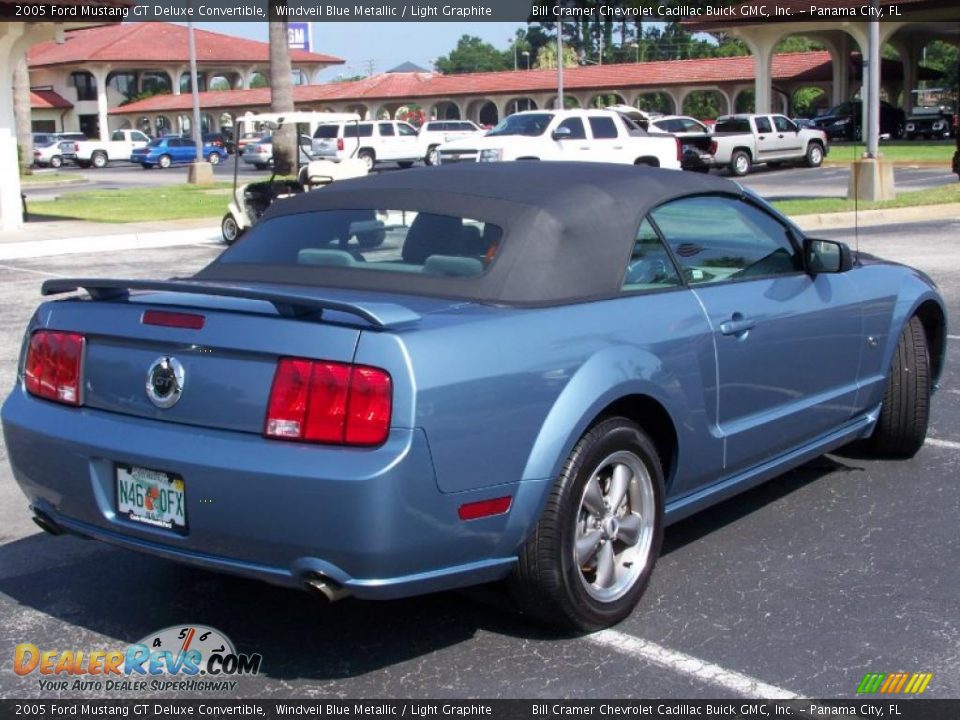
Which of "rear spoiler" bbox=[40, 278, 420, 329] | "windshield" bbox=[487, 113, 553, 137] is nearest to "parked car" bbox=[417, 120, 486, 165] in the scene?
"windshield" bbox=[487, 113, 553, 137]

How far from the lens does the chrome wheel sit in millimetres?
4277

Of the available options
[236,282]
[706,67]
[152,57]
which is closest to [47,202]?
[236,282]

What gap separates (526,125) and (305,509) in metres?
25.1

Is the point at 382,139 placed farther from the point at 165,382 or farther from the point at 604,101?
the point at 165,382

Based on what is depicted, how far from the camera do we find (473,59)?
161 metres

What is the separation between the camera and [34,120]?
77.0 metres

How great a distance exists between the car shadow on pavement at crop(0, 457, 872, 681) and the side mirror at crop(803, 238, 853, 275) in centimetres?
133

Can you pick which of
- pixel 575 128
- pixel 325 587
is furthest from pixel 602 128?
pixel 325 587

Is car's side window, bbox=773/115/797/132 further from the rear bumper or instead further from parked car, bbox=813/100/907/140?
the rear bumper

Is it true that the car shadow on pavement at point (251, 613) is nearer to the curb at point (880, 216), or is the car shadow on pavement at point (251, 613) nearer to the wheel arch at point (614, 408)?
the wheel arch at point (614, 408)

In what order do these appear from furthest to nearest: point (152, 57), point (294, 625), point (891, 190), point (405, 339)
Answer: point (152, 57)
point (891, 190)
point (294, 625)
point (405, 339)

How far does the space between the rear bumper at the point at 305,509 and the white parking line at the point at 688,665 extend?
542 millimetres

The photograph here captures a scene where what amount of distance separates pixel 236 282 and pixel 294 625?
137 cm

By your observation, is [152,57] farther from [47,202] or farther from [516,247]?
[516,247]
